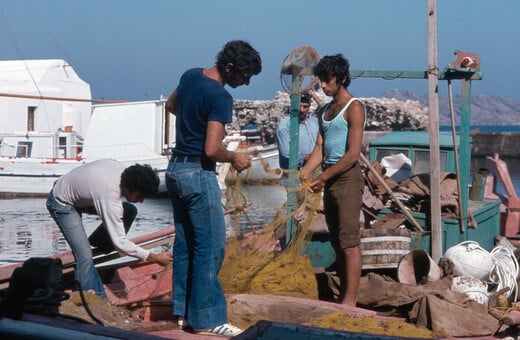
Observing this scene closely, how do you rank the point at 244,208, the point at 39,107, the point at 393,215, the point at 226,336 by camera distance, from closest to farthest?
1. the point at 226,336
2. the point at 244,208
3. the point at 393,215
4. the point at 39,107

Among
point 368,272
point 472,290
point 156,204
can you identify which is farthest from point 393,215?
point 156,204

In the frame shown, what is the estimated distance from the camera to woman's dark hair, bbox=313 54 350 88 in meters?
5.89

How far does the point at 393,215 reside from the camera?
7.21 m

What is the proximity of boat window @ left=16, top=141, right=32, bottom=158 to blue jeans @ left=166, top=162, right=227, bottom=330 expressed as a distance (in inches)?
1057

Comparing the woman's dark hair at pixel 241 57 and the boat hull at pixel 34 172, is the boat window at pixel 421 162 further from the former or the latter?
the boat hull at pixel 34 172

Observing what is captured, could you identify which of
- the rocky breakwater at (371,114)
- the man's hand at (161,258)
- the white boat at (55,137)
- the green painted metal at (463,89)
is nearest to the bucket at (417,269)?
the green painted metal at (463,89)

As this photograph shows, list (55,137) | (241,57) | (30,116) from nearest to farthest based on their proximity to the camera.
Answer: (241,57) < (55,137) < (30,116)

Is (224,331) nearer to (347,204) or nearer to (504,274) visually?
(347,204)

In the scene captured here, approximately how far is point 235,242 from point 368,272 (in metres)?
1.13

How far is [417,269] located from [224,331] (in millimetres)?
1969

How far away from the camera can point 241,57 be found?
5082 millimetres

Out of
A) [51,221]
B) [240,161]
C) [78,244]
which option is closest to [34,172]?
[51,221]

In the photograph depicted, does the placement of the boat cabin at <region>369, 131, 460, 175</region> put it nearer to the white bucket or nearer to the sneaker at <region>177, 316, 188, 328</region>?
the white bucket

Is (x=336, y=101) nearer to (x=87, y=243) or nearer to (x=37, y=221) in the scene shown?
(x=87, y=243)
